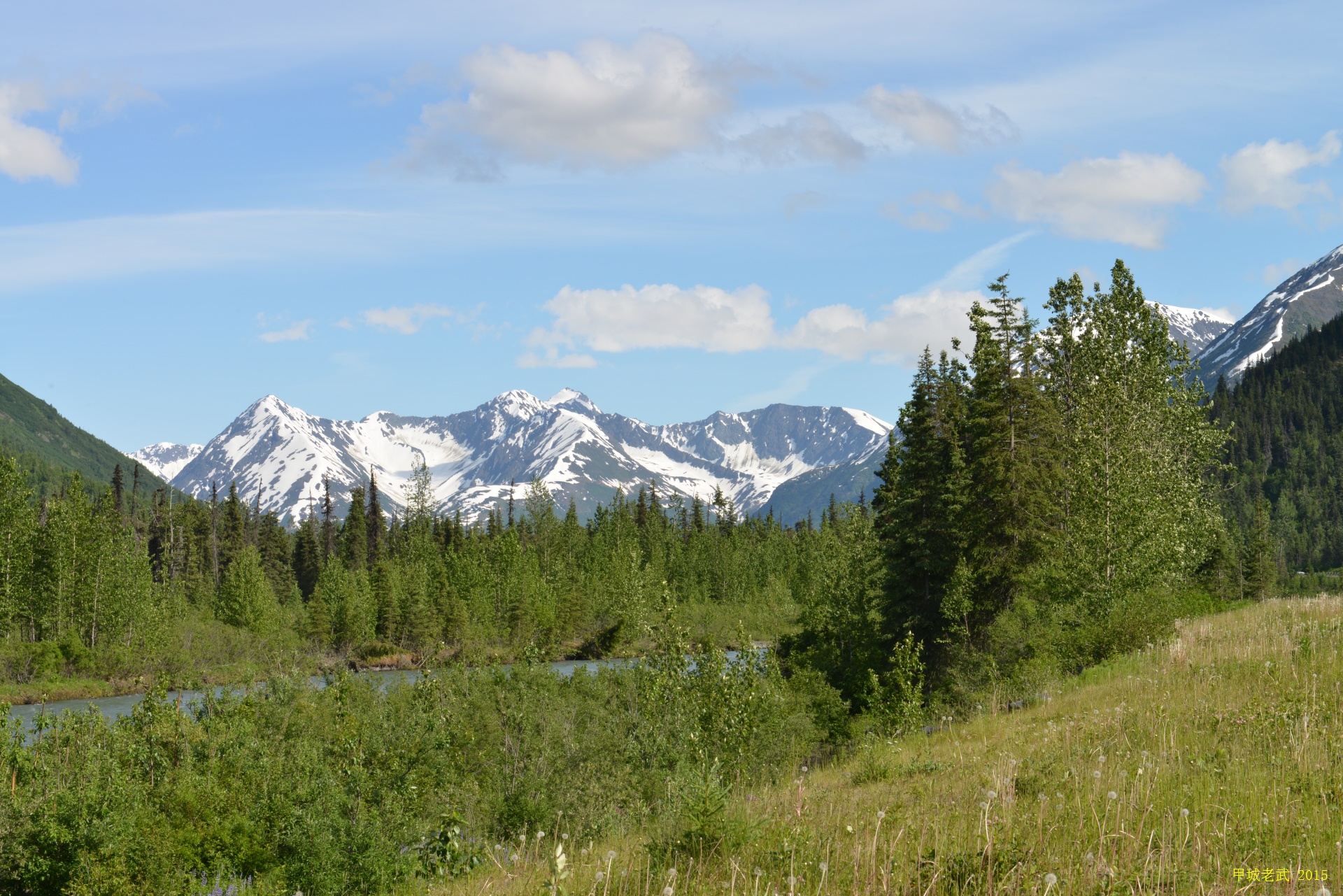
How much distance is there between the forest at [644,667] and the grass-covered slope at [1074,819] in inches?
18.2

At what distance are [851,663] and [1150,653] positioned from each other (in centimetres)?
3274

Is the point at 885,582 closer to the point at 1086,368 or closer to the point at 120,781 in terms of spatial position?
the point at 1086,368

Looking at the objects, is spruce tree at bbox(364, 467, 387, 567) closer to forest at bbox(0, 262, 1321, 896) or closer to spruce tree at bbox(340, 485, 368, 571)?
spruce tree at bbox(340, 485, 368, 571)

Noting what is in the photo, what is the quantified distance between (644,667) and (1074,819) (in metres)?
24.2

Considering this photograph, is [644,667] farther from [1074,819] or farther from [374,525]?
[374,525]

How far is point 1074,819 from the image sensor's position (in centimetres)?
716

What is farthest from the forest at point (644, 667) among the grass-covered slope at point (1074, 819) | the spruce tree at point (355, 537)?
the spruce tree at point (355, 537)

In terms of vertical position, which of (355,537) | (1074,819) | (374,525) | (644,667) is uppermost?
(374,525)

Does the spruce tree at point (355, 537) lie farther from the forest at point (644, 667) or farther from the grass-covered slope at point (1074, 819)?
the grass-covered slope at point (1074, 819)

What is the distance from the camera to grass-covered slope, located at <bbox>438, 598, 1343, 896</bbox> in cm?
595

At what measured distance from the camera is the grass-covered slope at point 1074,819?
595cm

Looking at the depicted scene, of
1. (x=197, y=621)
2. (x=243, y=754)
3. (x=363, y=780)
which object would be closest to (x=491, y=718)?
(x=243, y=754)

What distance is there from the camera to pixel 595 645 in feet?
333

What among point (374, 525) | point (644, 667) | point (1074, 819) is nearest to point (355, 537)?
point (374, 525)
